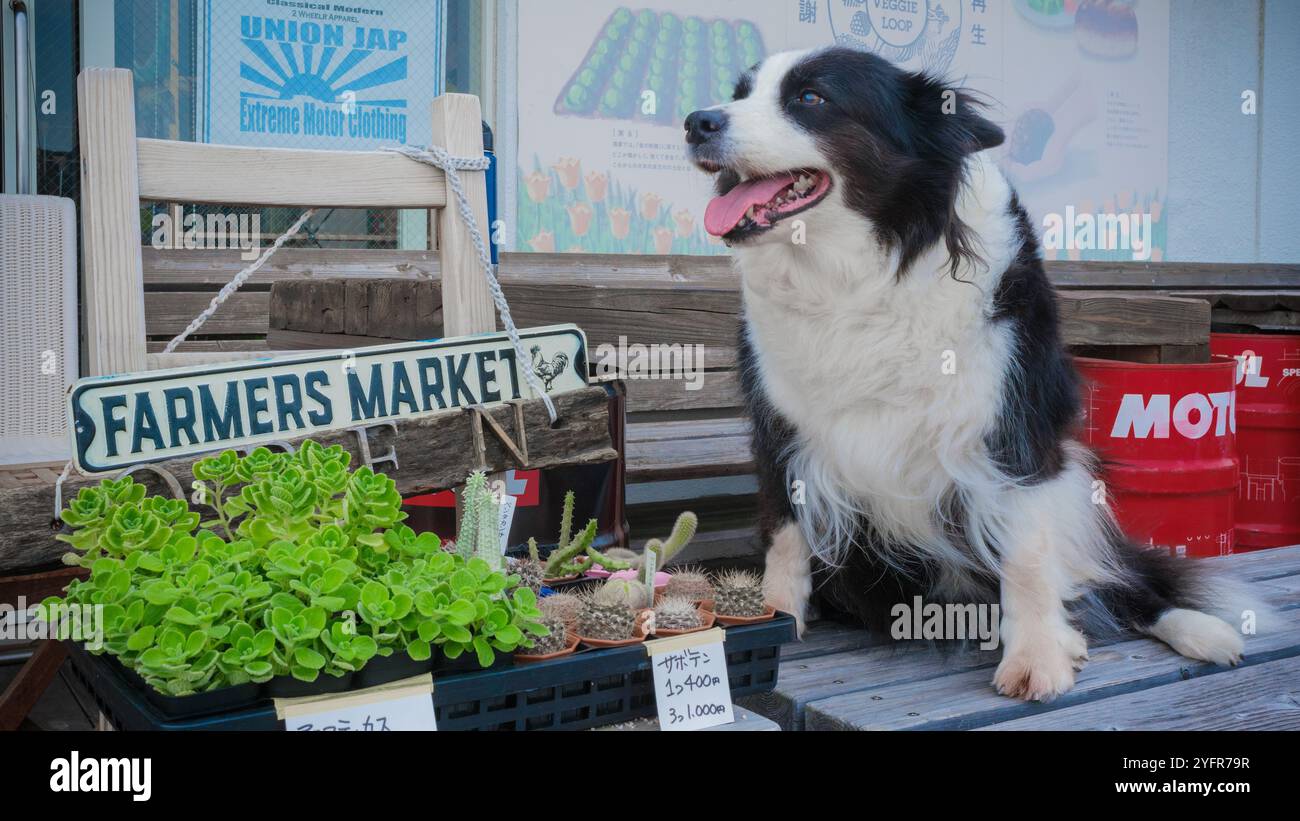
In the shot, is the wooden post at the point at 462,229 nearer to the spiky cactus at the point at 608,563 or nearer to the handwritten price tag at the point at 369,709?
the spiky cactus at the point at 608,563

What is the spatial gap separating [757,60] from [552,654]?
4.80 m

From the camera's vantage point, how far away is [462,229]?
176cm

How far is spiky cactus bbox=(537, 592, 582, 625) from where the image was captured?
133 centimetres

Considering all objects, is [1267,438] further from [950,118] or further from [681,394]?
[950,118]

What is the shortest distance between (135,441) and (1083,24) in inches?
247

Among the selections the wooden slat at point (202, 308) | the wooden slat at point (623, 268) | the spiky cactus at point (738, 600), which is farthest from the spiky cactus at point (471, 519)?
the wooden slat at point (202, 308)

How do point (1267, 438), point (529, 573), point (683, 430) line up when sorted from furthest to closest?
point (1267, 438), point (683, 430), point (529, 573)

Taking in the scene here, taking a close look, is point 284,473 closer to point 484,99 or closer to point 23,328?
point 23,328

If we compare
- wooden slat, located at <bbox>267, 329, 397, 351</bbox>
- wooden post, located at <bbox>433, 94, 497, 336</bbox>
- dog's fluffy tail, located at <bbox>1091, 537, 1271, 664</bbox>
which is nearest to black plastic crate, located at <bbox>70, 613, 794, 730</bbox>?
wooden post, located at <bbox>433, 94, 497, 336</bbox>

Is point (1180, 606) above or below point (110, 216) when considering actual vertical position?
below

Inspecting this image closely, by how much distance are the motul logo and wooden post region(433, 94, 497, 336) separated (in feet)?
6.80

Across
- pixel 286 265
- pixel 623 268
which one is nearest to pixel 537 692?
pixel 623 268

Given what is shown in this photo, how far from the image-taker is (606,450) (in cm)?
184
